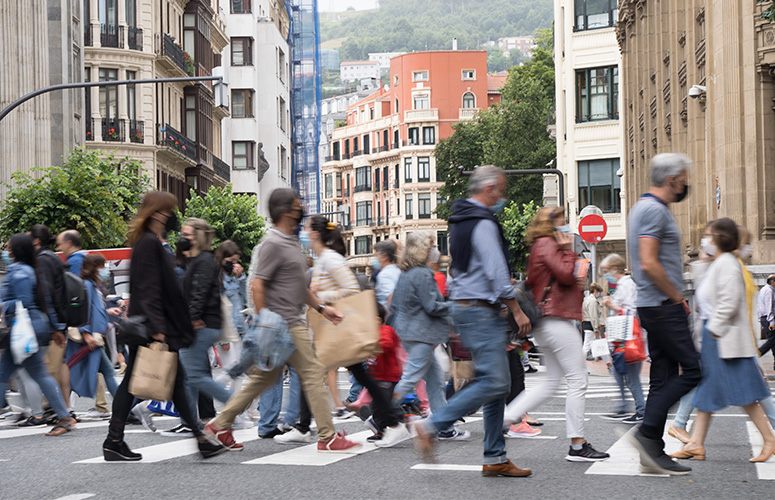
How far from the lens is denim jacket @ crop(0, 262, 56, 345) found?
457 inches

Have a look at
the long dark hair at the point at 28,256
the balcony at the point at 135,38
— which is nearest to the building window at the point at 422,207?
the balcony at the point at 135,38

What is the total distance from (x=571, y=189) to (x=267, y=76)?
118 feet

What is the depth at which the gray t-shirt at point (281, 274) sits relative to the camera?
9.21 m

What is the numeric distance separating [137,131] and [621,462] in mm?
41750

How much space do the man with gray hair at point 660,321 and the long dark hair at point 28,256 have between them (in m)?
5.96

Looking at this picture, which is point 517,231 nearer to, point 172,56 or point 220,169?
point 172,56

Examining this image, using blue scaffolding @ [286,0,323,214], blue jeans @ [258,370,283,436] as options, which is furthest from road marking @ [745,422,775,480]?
blue scaffolding @ [286,0,323,214]

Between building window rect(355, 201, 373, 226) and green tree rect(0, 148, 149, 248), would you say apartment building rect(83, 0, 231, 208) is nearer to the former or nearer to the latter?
green tree rect(0, 148, 149, 248)

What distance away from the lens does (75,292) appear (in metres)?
12.4

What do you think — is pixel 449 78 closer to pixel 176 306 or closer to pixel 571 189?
pixel 571 189

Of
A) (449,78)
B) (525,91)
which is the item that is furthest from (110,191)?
(449,78)

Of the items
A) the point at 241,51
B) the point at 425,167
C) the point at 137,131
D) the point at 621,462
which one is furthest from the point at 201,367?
the point at 425,167

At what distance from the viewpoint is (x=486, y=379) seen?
26.7ft

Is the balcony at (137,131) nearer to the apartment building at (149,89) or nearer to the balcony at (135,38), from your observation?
the apartment building at (149,89)
